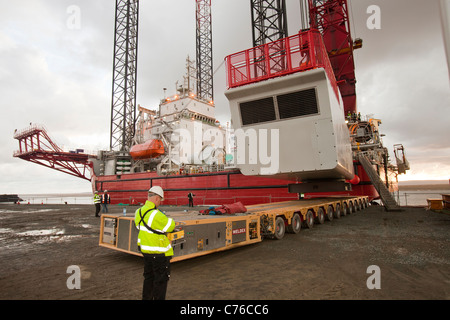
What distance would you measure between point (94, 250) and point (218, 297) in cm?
427

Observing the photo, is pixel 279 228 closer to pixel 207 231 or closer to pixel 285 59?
pixel 207 231

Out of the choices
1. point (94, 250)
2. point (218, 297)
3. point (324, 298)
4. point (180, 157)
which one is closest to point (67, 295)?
point (218, 297)

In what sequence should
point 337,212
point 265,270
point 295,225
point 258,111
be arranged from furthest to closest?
point 337,212 → point 295,225 → point 258,111 → point 265,270

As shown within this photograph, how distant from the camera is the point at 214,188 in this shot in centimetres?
1862

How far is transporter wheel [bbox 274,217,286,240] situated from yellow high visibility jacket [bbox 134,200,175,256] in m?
4.45

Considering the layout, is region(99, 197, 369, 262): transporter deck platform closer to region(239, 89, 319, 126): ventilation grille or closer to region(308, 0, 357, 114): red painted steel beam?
region(239, 89, 319, 126): ventilation grille

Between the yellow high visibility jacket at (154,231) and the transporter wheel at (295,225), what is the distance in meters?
5.40

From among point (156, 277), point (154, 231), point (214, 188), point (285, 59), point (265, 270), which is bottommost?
point (265, 270)

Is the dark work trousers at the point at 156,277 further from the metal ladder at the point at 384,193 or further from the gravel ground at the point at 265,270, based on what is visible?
the metal ladder at the point at 384,193

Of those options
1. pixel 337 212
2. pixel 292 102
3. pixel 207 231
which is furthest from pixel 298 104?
pixel 337 212

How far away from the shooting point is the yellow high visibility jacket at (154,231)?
2744mm

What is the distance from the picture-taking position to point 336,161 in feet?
20.5

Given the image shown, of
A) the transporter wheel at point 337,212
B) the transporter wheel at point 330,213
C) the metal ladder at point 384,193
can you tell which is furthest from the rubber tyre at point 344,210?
the metal ladder at point 384,193

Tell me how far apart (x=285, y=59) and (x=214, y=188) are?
13.3m
